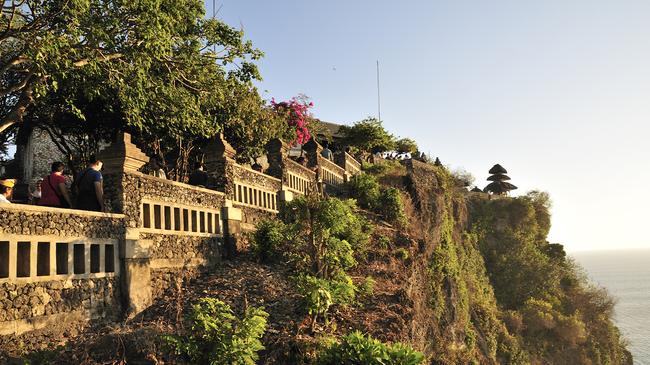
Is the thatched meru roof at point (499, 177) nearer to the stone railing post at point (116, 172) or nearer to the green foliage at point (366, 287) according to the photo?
the green foliage at point (366, 287)

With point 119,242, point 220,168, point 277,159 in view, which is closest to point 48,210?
point 119,242

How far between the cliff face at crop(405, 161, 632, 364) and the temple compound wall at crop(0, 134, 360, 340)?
257 inches

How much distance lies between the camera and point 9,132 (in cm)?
2008

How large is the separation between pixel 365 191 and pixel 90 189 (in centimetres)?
1423

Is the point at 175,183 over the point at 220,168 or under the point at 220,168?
under

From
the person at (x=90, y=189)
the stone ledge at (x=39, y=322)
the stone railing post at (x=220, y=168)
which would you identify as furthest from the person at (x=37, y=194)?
the stone railing post at (x=220, y=168)

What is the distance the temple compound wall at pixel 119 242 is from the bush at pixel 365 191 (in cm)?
707

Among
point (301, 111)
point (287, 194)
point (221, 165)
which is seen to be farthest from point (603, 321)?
point (221, 165)

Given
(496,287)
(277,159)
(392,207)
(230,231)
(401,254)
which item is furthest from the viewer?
(496,287)

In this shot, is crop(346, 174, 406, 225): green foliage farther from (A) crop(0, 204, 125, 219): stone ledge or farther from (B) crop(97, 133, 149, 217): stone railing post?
(A) crop(0, 204, 125, 219): stone ledge

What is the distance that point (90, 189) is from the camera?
36.5 feet

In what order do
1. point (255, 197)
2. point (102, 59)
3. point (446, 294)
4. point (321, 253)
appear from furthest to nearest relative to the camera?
point (446, 294)
point (255, 197)
point (321, 253)
point (102, 59)

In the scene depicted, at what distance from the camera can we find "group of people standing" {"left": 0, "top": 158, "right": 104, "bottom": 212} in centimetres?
1078

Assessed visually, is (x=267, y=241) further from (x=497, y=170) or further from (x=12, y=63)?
(x=497, y=170)
